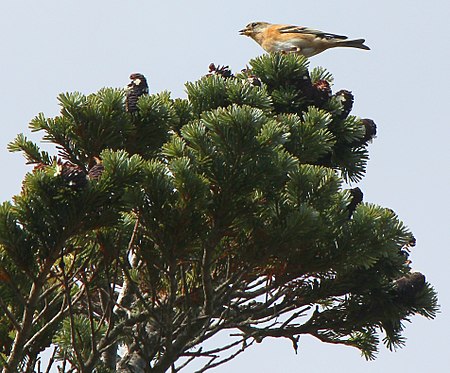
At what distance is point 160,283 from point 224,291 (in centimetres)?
51

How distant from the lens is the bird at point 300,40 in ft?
30.2

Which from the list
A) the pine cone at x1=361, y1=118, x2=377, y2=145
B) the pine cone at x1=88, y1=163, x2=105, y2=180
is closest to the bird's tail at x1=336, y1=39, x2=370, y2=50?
the pine cone at x1=361, y1=118, x2=377, y2=145

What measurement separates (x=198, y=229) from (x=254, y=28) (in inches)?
244

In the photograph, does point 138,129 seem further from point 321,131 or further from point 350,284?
point 350,284

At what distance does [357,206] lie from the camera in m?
4.46

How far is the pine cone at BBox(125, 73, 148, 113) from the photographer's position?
4750mm

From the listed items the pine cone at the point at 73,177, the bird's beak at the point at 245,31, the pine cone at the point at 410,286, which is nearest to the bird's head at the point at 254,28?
the bird's beak at the point at 245,31

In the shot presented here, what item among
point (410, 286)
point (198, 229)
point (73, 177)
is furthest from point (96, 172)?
point (410, 286)

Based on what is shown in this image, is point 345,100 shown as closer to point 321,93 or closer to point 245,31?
point 321,93

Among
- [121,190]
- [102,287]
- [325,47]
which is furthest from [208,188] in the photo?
[325,47]

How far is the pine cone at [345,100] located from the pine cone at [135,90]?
127cm

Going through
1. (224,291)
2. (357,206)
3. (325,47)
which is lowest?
(224,291)

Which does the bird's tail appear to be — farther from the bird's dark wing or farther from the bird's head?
the bird's head

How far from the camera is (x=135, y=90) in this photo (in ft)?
15.9
